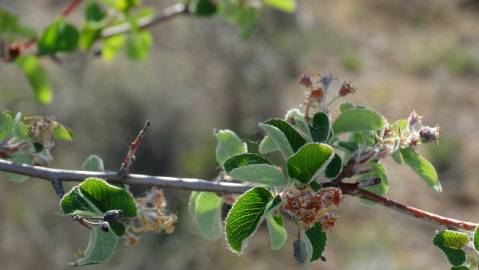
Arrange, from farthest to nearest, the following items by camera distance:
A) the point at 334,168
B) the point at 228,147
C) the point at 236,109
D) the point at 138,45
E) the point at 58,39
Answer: the point at 236,109 < the point at 138,45 < the point at 58,39 < the point at 228,147 < the point at 334,168

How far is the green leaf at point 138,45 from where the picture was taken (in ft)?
7.48

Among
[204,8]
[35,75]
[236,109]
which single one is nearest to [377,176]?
[204,8]

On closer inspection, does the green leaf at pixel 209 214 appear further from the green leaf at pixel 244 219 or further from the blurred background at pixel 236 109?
the blurred background at pixel 236 109

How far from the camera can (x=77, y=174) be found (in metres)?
1.09

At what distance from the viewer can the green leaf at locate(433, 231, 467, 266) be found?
3.32 ft

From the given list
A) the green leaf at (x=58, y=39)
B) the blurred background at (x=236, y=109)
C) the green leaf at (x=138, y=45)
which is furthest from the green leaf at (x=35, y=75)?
the blurred background at (x=236, y=109)

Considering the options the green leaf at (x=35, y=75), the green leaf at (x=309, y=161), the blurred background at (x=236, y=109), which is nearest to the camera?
the green leaf at (x=309, y=161)

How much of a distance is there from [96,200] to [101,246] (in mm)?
77

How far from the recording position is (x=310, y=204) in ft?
3.16

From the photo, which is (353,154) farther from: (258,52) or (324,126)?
(258,52)

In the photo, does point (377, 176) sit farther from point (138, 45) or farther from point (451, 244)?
point (138, 45)

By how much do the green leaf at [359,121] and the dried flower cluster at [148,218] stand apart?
319 millimetres

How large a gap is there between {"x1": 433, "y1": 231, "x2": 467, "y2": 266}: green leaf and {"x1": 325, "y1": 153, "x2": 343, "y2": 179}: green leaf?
17 cm

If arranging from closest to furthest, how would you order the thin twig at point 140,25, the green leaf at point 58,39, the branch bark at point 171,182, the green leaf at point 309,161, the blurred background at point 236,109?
the green leaf at point 309,161 → the branch bark at point 171,182 → the green leaf at point 58,39 → the thin twig at point 140,25 → the blurred background at point 236,109
